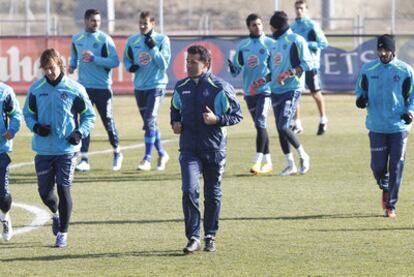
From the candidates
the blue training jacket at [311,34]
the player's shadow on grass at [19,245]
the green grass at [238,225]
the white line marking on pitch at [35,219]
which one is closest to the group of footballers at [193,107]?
the player's shadow on grass at [19,245]

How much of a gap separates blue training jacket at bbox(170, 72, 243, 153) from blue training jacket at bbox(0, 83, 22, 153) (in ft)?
5.64

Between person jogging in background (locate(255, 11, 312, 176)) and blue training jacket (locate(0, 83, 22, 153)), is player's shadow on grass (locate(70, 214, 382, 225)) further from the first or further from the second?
person jogging in background (locate(255, 11, 312, 176))

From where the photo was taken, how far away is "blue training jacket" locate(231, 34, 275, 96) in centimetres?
1844

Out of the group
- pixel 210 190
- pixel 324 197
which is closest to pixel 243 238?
pixel 210 190

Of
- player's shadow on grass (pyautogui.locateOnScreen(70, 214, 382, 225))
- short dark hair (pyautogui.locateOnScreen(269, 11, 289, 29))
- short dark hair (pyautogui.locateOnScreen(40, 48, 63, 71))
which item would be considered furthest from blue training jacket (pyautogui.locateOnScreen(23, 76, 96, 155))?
short dark hair (pyautogui.locateOnScreen(269, 11, 289, 29))

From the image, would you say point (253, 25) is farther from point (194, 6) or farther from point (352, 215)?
point (194, 6)

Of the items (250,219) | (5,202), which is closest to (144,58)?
(250,219)

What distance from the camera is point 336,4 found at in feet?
173

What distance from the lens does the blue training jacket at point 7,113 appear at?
1235 cm

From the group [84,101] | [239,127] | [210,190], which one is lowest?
[239,127]

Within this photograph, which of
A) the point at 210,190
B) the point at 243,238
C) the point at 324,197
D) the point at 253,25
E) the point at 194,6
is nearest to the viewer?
the point at 210,190

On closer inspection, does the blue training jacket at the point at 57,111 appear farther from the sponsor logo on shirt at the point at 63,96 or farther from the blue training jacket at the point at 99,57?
the blue training jacket at the point at 99,57

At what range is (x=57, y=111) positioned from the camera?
39.5 feet

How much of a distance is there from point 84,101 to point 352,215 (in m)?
3.88
